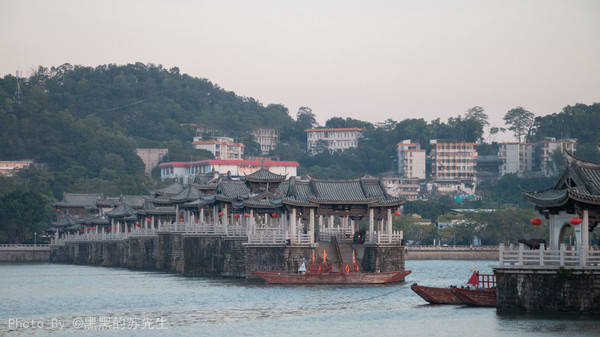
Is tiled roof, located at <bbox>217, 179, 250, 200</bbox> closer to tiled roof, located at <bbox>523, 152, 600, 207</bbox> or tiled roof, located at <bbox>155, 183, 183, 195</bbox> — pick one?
tiled roof, located at <bbox>155, 183, 183, 195</bbox>

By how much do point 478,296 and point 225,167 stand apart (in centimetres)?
14161

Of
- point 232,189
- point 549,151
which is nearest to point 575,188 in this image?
point 232,189

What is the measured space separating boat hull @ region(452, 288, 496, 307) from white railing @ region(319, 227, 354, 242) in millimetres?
20899

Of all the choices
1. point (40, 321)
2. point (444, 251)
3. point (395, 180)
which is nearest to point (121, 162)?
point (395, 180)

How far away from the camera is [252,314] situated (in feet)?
140

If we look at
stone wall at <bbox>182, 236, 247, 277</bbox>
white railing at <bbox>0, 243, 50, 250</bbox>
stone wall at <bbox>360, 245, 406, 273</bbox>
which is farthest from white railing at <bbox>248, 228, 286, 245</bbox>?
white railing at <bbox>0, 243, 50, 250</bbox>

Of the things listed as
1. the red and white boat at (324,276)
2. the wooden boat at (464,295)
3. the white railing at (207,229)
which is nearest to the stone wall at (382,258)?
the red and white boat at (324,276)

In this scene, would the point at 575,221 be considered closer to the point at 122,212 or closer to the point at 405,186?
the point at 122,212

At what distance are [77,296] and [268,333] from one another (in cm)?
2234

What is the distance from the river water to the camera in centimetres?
3594

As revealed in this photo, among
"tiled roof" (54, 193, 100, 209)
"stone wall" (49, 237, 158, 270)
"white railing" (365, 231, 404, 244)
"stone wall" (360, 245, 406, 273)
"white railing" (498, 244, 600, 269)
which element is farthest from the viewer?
"tiled roof" (54, 193, 100, 209)

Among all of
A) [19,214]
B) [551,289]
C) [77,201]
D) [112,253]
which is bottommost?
[551,289]

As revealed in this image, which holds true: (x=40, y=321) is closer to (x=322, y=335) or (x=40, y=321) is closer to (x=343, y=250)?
(x=322, y=335)

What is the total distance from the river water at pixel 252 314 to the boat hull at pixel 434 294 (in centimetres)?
45
